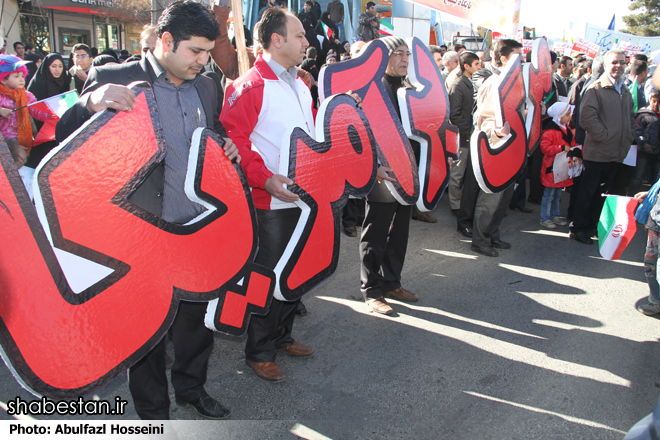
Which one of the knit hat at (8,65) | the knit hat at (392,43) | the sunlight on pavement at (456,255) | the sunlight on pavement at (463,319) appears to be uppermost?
the knit hat at (392,43)

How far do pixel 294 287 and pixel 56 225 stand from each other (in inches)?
43.7

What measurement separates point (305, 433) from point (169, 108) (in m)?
1.66

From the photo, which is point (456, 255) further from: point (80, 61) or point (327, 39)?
point (327, 39)

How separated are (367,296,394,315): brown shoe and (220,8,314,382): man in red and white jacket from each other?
40.0 inches

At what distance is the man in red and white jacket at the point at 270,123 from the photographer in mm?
2289

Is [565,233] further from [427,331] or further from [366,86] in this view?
[366,86]

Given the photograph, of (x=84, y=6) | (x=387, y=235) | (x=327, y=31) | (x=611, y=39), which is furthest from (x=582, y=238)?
(x=84, y=6)

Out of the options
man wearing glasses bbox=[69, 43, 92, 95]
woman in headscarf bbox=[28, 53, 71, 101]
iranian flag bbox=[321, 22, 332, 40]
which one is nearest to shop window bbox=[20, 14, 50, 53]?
iranian flag bbox=[321, 22, 332, 40]

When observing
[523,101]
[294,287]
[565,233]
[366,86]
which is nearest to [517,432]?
[294,287]

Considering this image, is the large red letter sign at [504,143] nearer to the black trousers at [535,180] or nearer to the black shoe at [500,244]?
the black shoe at [500,244]

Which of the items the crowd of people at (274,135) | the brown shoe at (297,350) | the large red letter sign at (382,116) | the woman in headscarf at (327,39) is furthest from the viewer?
the woman in headscarf at (327,39)

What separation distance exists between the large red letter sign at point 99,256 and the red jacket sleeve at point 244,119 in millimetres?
300

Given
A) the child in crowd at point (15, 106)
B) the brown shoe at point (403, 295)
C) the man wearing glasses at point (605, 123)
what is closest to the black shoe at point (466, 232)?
the man wearing glasses at point (605, 123)

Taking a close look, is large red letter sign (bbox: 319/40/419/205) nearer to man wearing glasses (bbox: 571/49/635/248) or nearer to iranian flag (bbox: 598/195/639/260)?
iranian flag (bbox: 598/195/639/260)
